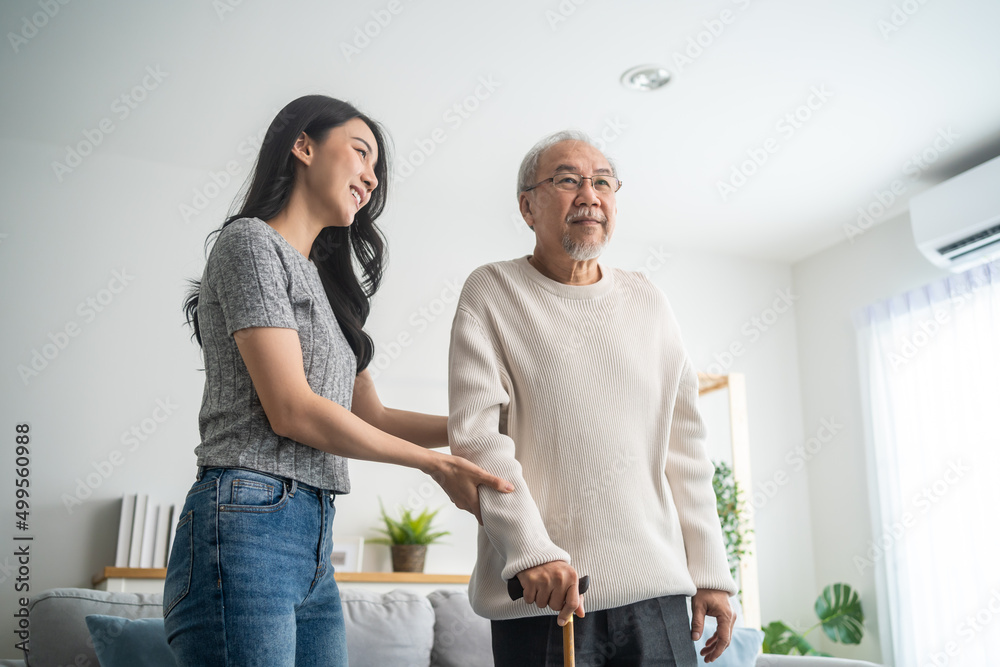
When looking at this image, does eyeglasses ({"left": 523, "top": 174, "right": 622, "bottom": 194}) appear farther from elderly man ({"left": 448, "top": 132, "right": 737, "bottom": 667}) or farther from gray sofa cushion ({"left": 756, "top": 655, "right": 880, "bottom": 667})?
gray sofa cushion ({"left": 756, "top": 655, "right": 880, "bottom": 667})

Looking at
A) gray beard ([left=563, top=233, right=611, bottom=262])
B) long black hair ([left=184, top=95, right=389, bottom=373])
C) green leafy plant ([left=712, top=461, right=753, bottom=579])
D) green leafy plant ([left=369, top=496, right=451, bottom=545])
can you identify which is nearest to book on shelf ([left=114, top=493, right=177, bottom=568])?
green leafy plant ([left=369, top=496, right=451, bottom=545])

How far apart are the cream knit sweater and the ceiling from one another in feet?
5.22

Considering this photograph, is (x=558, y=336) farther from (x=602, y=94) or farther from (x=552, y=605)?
(x=602, y=94)

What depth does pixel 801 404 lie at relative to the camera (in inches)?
182

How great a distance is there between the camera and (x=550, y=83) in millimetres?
2961

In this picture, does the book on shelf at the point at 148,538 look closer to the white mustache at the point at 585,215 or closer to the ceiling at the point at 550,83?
the ceiling at the point at 550,83

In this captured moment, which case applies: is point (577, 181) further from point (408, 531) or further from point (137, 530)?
point (137, 530)

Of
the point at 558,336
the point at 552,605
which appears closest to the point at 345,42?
the point at 558,336

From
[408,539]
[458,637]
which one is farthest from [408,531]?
[458,637]

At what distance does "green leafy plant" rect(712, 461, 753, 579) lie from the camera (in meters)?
3.72

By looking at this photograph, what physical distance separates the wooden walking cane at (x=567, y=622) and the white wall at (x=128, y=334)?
2445 millimetres

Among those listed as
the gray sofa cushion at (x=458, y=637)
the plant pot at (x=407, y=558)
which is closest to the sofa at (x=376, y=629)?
the gray sofa cushion at (x=458, y=637)

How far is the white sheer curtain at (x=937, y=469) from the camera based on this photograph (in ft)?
11.3

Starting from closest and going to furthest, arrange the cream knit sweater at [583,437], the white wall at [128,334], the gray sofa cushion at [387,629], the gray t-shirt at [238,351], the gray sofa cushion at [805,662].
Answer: the gray t-shirt at [238,351] < the cream knit sweater at [583,437] < the gray sofa cushion at [387,629] < the gray sofa cushion at [805,662] < the white wall at [128,334]
